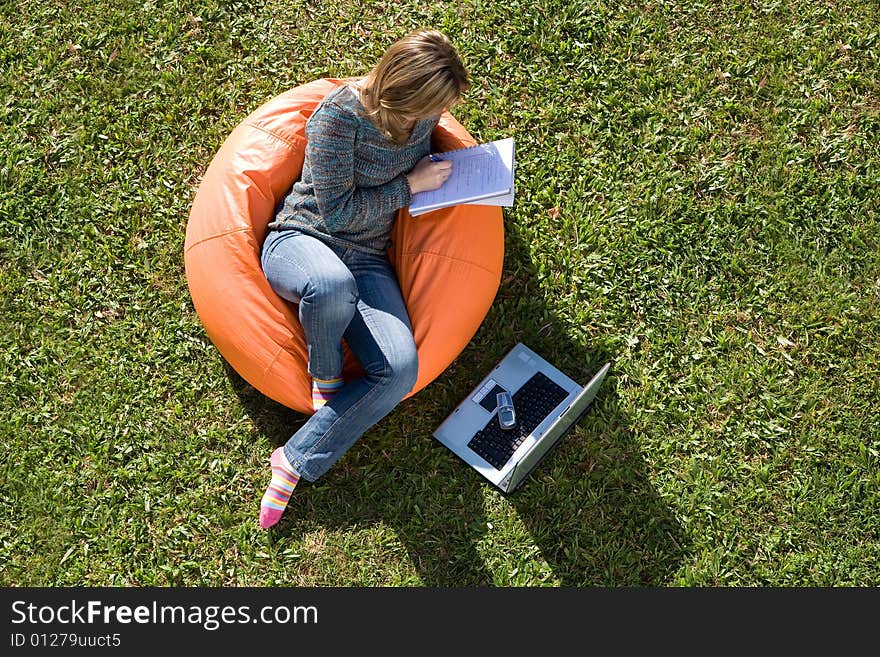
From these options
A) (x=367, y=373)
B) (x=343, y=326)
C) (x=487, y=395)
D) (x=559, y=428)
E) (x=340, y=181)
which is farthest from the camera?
(x=487, y=395)

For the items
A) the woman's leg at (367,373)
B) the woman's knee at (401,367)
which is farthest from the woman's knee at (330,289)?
the woman's knee at (401,367)

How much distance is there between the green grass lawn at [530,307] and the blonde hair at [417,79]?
1.38m

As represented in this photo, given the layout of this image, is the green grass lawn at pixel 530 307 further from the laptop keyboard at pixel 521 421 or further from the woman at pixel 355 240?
the woman at pixel 355 240

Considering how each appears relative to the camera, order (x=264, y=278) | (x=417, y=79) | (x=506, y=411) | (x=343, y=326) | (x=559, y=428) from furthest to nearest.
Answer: (x=506, y=411) → (x=559, y=428) → (x=264, y=278) → (x=343, y=326) → (x=417, y=79)

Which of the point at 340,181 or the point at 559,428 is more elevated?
the point at 340,181

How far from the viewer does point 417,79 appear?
3.06 metres

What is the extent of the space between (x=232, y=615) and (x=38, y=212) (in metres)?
2.31

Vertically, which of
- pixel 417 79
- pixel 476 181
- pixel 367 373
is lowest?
pixel 367 373

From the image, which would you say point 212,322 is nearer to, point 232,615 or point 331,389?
point 331,389

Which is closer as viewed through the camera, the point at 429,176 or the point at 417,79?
the point at 417,79

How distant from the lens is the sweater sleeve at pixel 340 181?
10.9ft

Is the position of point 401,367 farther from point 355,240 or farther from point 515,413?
point 515,413

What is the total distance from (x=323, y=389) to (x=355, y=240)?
677mm

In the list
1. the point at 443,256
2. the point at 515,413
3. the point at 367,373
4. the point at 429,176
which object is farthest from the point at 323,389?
the point at 429,176
